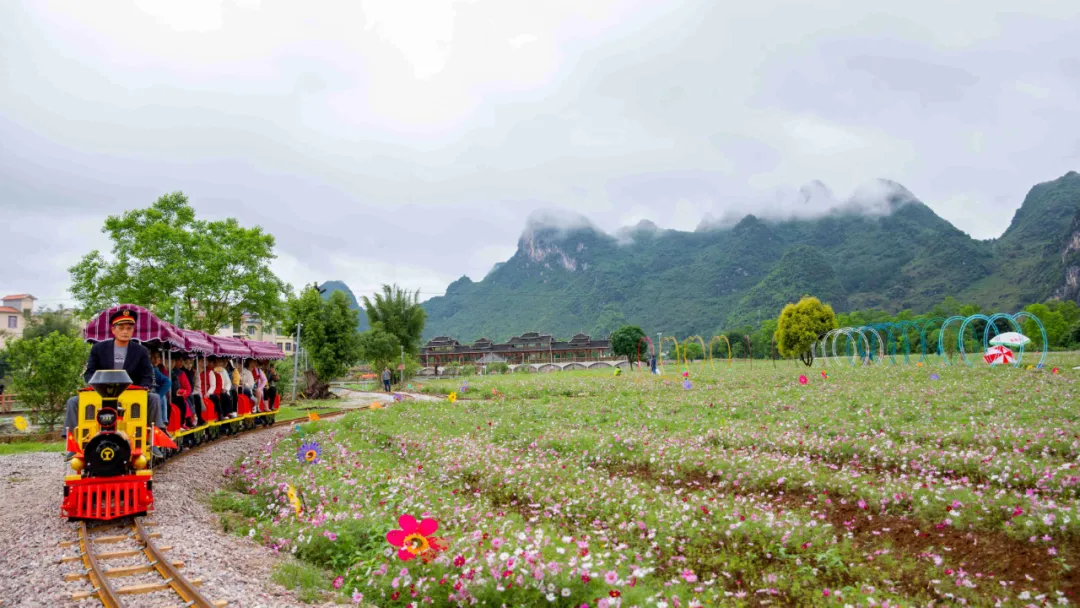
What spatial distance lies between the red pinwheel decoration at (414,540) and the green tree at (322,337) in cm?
3297

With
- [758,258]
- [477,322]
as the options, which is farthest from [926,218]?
[477,322]

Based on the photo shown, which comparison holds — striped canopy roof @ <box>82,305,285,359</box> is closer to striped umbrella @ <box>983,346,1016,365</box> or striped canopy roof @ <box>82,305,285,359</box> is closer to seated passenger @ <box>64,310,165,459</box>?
seated passenger @ <box>64,310,165,459</box>

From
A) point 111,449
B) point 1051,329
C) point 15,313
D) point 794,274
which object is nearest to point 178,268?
point 111,449

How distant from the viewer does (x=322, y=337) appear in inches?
1491

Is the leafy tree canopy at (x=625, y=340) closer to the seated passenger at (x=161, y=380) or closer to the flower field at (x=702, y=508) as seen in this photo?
the flower field at (x=702, y=508)

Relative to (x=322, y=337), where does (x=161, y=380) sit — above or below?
below

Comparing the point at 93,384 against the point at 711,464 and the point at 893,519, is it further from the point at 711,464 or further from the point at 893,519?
the point at 893,519

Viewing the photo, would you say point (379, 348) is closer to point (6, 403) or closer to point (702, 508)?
point (6, 403)

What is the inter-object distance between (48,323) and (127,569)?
73.0 meters

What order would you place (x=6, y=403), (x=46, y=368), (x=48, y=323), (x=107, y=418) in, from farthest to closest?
1. (x=48, y=323)
2. (x=6, y=403)
3. (x=46, y=368)
4. (x=107, y=418)

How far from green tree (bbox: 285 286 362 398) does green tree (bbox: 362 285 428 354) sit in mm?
22019

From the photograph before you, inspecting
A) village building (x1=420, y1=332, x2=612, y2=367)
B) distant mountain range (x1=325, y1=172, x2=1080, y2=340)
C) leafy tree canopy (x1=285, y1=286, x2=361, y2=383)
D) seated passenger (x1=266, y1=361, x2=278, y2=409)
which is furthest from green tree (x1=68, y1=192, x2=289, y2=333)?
distant mountain range (x1=325, y1=172, x2=1080, y2=340)

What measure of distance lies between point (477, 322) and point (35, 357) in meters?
149

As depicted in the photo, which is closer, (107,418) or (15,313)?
(107,418)
